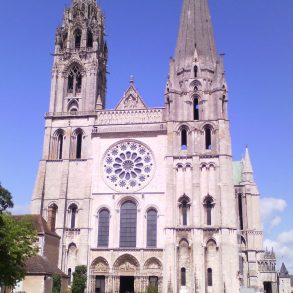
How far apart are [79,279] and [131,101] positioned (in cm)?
1971

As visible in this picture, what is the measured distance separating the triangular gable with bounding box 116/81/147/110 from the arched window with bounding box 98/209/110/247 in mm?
11637

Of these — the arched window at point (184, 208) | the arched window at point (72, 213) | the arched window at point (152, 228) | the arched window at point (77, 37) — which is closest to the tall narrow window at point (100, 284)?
the arched window at point (152, 228)

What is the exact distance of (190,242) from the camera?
4609cm

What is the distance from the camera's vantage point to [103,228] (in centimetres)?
4875

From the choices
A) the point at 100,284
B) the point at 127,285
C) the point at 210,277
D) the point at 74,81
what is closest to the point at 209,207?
the point at 210,277

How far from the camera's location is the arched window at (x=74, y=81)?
55.0 meters

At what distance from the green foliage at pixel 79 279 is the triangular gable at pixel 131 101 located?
1762 centimetres

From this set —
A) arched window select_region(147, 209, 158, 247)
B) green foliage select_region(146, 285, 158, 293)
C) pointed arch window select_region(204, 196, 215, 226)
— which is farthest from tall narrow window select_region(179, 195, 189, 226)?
green foliage select_region(146, 285, 158, 293)

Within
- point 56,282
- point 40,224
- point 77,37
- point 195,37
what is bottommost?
point 56,282

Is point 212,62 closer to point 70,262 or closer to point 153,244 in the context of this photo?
point 153,244

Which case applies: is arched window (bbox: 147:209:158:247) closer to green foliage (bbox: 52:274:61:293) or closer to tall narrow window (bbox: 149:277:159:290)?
tall narrow window (bbox: 149:277:159:290)

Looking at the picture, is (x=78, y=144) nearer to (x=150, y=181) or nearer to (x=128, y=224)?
(x=150, y=181)

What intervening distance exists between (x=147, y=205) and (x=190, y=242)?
19.0ft

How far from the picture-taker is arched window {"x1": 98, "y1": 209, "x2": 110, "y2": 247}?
48.2m
